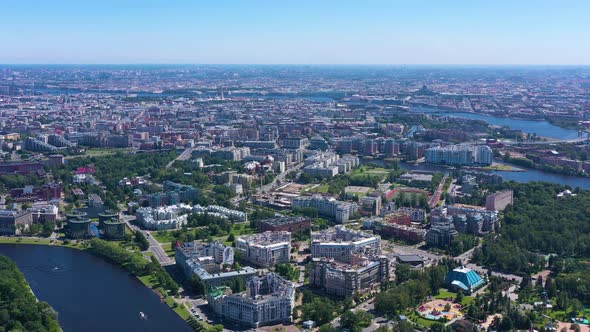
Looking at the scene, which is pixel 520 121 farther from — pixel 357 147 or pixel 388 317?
pixel 388 317

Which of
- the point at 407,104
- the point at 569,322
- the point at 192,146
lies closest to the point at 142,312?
the point at 569,322

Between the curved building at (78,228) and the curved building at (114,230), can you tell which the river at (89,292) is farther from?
the curved building at (114,230)

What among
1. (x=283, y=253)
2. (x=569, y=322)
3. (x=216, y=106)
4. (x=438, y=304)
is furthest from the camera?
(x=216, y=106)

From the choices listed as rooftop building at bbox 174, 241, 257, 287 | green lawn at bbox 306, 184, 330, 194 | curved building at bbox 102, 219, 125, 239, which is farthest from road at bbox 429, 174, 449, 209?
curved building at bbox 102, 219, 125, 239

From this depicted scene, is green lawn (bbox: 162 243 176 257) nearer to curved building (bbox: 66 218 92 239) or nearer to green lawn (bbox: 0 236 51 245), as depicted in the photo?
curved building (bbox: 66 218 92 239)

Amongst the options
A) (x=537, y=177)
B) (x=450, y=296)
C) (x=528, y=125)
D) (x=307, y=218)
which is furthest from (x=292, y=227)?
(x=528, y=125)

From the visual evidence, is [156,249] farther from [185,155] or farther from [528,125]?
[528,125]

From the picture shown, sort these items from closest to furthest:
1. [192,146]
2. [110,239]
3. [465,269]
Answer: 1. [465,269]
2. [110,239]
3. [192,146]
